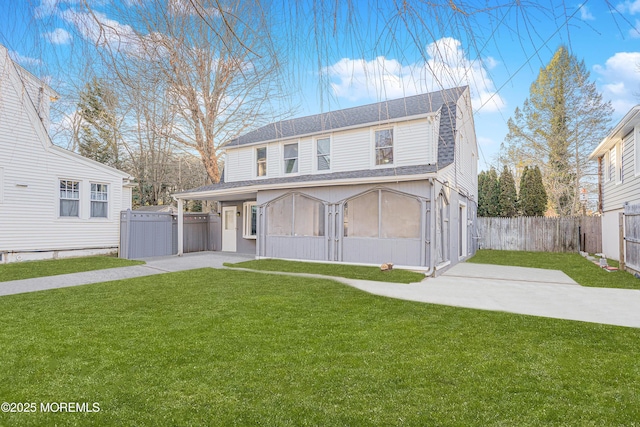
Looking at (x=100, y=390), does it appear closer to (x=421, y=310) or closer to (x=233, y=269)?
(x=421, y=310)

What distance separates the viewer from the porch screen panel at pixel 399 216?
916 cm

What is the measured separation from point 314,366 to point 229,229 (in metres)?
12.1

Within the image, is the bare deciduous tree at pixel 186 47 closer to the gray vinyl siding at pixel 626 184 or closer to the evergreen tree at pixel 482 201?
the gray vinyl siding at pixel 626 184

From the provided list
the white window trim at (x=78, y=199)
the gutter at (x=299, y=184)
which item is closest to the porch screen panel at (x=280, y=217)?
the gutter at (x=299, y=184)

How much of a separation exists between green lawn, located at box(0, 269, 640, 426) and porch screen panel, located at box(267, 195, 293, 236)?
6120mm

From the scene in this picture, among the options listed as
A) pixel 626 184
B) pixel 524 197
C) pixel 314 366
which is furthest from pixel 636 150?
pixel 314 366

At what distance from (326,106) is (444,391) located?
88.6 inches

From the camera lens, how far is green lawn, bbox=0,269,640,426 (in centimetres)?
227

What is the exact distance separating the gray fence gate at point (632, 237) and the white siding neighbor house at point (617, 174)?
0.54 meters

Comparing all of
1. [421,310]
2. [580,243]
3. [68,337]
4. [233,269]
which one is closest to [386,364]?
[421,310]

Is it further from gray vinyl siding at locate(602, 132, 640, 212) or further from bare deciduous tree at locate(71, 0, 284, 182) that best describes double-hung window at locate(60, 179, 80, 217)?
gray vinyl siding at locate(602, 132, 640, 212)

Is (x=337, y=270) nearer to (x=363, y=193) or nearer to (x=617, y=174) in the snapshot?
(x=363, y=193)

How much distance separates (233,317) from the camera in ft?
14.9

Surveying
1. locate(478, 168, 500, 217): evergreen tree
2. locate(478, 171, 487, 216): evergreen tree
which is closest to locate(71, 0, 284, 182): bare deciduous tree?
locate(478, 168, 500, 217): evergreen tree
